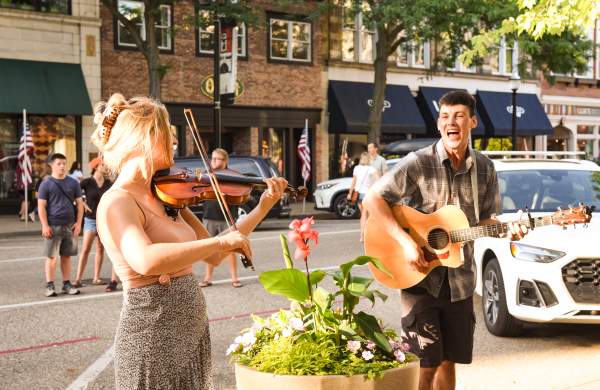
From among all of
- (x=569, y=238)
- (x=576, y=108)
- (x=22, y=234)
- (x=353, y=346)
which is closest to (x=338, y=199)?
(x=22, y=234)

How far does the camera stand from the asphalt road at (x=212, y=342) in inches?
240

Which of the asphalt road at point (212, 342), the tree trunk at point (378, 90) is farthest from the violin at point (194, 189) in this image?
the tree trunk at point (378, 90)

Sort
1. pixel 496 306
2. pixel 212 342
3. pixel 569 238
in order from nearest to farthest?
pixel 569 238
pixel 212 342
pixel 496 306

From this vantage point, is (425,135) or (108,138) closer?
(108,138)

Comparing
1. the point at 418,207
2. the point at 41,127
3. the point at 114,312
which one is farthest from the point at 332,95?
the point at 418,207

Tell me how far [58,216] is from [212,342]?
3680mm

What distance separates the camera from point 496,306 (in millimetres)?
7457

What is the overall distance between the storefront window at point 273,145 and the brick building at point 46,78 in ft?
21.4

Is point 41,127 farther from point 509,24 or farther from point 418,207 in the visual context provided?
point 418,207

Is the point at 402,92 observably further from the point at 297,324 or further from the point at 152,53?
the point at 297,324

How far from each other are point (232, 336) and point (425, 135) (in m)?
25.7

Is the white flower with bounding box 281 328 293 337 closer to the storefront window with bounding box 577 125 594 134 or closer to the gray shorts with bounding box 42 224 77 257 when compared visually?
the gray shorts with bounding box 42 224 77 257

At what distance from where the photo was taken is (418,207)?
14.8ft

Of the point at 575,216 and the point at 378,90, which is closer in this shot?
the point at 575,216
